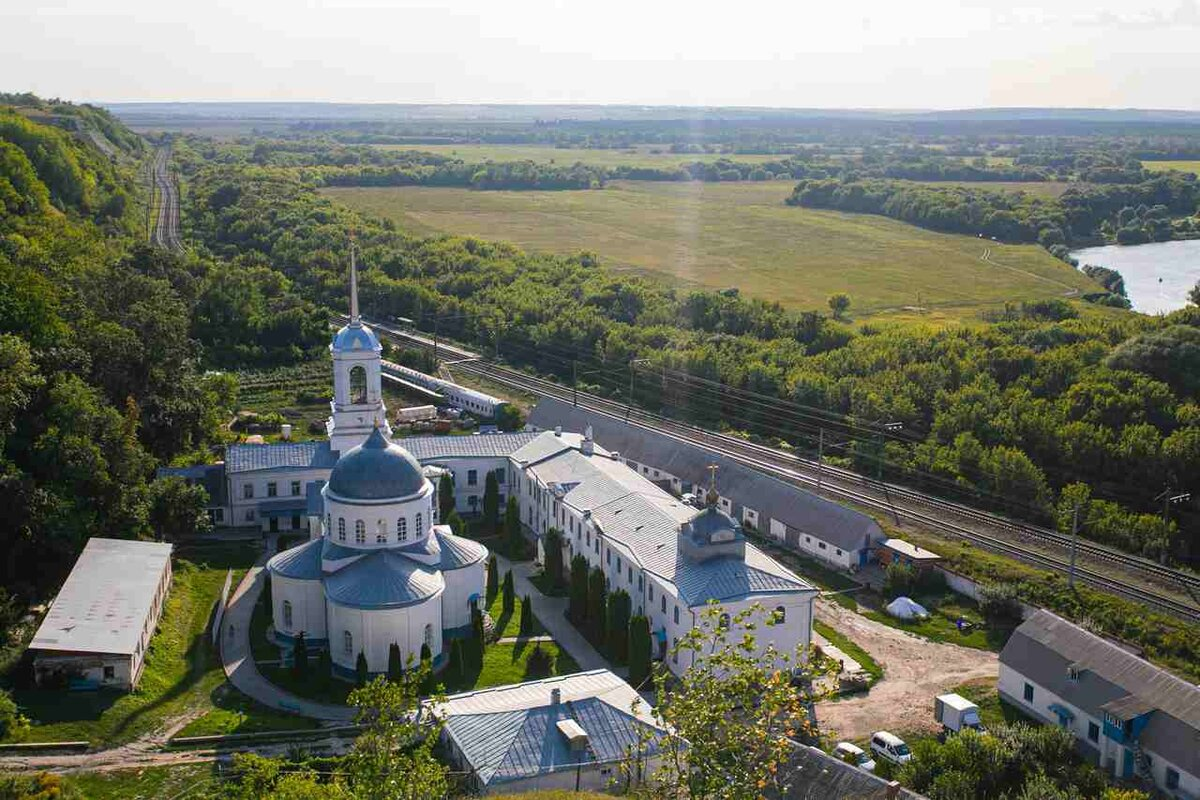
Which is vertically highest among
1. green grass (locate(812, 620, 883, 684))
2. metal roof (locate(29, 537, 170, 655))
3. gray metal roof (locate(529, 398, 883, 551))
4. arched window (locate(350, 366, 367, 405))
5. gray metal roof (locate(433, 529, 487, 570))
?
arched window (locate(350, 366, 367, 405))

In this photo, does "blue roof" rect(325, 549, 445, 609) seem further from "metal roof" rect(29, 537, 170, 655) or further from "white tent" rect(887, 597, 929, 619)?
"white tent" rect(887, 597, 929, 619)

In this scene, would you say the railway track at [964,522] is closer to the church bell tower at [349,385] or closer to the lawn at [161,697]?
the church bell tower at [349,385]

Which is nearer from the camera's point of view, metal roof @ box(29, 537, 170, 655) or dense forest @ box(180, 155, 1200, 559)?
metal roof @ box(29, 537, 170, 655)

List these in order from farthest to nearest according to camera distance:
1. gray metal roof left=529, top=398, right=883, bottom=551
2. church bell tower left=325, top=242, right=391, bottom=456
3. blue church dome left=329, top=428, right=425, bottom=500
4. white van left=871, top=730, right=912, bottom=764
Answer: church bell tower left=325, top=242, right=391, bottom=456 < gray metal roof left=529, top=398, right=883, bottom=551 < blue church dome left=329, top=428, right=425, bottom=500 < white van left=871, top=730, right=912, bottom=764

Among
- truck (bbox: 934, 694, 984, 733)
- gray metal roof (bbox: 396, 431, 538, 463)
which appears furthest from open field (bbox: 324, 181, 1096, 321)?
truck (bbox: 934, 694, 984, 733)

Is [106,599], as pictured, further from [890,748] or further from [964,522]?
[964,522]

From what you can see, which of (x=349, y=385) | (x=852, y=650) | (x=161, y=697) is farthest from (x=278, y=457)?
(x=852, y=650)
